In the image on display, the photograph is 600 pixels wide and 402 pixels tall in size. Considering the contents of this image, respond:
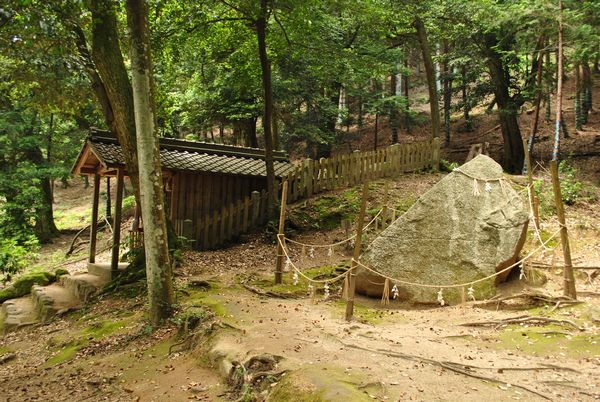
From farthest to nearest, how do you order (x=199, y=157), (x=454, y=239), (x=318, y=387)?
(x=199, y=157), (x=454, y=239), (x=318, y=387)

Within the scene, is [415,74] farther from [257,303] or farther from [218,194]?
[257,303]

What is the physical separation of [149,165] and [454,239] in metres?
5.49

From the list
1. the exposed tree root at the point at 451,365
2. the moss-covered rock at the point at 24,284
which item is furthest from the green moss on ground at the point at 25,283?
the exposed tree root at the point at 451,365

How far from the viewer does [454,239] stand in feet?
28.1

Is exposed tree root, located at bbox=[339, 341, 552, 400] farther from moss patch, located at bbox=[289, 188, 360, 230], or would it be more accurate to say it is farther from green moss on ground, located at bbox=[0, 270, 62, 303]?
green moss on ground, located at bbox=[0, 270, 62, 303]

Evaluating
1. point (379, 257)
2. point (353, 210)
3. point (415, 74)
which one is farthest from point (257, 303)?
point (415, 74)

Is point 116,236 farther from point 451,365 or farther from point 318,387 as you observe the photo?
point 451,365

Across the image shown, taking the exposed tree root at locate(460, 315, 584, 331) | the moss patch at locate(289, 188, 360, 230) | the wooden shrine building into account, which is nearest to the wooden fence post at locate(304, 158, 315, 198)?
the moss patch at locate(289, 188, 360, 230)

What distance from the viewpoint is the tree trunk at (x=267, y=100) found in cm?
1234

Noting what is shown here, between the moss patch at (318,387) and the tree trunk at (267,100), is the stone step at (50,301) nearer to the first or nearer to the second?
the tree trunk at (267,100)

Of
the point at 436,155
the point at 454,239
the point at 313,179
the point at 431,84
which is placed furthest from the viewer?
the point at 431,84

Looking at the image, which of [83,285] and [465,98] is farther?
[465,98]

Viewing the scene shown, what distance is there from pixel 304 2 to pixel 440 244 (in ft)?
23.0

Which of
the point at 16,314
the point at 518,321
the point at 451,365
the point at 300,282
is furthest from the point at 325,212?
the point at 451,365
